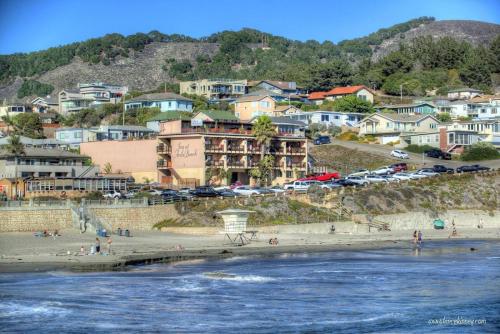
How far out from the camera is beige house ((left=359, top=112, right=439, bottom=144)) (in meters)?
126

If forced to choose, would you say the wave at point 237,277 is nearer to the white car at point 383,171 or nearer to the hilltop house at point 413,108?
the white car at point 383,171

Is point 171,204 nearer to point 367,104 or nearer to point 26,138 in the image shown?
point 26,138

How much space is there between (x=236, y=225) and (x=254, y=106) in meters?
66.5

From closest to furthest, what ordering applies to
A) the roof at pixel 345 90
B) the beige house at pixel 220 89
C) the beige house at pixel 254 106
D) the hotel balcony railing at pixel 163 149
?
the hotel balcony railing at pixel 163 149
the beige house at pixel 254 106
the roof at pixel 345 90
the beige house at pixel 220 89

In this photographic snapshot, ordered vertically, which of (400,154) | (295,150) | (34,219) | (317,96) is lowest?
(34,219)

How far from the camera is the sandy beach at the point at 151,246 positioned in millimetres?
61594

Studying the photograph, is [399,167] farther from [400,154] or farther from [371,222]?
[371,222]

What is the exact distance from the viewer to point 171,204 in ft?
274

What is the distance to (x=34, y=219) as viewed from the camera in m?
75.2

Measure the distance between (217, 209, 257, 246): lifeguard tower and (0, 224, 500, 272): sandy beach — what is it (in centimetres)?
A: 79

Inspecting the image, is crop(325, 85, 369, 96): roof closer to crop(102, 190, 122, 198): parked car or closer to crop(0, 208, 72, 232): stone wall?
crop(102, 190, 122, 198): parked car

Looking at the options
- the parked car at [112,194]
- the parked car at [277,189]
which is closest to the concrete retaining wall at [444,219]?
the parked car at [277,189]

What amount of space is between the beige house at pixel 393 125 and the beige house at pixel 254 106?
16.0 metres

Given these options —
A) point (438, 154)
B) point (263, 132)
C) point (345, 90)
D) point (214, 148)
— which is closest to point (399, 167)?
point (438, 154)
